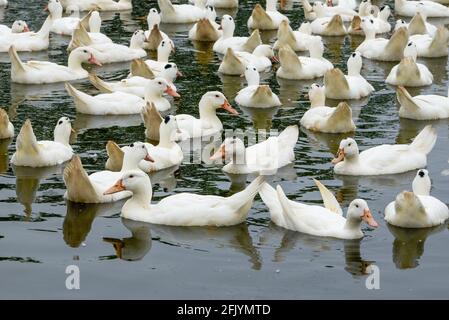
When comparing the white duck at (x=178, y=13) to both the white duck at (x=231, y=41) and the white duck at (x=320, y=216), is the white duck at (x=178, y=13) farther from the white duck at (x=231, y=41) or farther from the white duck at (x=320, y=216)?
the white duck at (x=320, y=216)

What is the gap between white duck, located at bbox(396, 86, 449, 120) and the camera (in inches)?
755

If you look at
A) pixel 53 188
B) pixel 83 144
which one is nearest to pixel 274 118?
pixel 83 144

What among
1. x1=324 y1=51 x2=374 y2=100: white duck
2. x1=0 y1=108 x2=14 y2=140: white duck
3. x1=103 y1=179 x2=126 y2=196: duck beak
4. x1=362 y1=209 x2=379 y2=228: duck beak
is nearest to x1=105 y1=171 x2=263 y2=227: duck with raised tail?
x1=103 y1=179 x2=126 y2=196: duck beak

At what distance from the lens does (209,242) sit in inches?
549

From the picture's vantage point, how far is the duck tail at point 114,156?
1625cm

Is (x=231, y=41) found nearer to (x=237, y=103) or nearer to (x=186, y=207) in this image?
(x=237, y=103)

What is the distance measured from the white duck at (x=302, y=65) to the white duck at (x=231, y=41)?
1485 mm

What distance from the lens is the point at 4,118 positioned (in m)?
17.5

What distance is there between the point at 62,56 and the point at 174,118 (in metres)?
7.15

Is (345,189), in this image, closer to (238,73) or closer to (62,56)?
(238,73)

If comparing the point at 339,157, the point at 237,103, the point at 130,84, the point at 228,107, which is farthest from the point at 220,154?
the point at 130,84

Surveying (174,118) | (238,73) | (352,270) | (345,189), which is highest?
(238,73)

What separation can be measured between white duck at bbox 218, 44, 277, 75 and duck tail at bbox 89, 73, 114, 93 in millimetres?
2732

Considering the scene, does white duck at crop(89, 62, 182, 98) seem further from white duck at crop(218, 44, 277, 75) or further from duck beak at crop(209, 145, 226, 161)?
duck beak at crop(209, 145, 226, 161)
